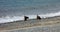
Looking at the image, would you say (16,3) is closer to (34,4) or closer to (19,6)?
(19,6)

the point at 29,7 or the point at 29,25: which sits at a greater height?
the point at 29,7

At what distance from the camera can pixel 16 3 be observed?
153 cm

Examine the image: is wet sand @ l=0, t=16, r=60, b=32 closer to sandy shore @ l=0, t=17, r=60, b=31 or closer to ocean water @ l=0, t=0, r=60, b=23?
sandy shore @ l=0, t=17, r=60, b=31

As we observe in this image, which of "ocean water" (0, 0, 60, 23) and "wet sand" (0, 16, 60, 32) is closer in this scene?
"wet sand" (0, 16, 60, 32)

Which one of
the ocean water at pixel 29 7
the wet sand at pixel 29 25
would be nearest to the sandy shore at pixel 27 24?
the wet sand at pixel 29 25

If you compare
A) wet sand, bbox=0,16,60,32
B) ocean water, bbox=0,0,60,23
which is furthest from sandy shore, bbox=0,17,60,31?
ocean water, bbox=0,0,60,23

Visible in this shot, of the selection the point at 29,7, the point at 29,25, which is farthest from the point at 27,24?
the point at 29,7

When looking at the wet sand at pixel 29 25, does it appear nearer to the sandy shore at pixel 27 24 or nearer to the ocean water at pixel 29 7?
the sandy shore at pixel 27 24

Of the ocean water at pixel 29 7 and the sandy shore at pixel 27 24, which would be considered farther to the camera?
the ocean water at pixel 29 7

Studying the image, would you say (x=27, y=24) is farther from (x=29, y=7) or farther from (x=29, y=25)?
(x=29, y=7)

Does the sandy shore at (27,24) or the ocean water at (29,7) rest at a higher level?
the ocean water at (29,7)

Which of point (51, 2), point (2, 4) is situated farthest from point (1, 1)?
point (51, 2)

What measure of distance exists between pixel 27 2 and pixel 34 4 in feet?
0.33

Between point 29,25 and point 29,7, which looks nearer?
point 29,25
